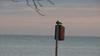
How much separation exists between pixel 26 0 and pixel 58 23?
2.54 m

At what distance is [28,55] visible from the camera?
33.8 metres

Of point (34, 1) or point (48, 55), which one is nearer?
point (34, 1)

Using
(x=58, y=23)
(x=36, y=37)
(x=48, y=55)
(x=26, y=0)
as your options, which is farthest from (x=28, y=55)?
(x=36, y=37)

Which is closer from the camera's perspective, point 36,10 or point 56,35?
point 36,10

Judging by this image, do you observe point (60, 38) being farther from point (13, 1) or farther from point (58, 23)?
point (13, 1)

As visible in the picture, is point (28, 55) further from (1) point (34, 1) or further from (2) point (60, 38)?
(1) point (34, 1)

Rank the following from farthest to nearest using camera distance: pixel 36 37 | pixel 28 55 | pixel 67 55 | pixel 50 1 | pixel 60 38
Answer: pixel 36 37 → pixel 67 55 → pixel 28 55 → pixel 60 38 → pixel 50 1

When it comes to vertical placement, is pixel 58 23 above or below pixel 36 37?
above

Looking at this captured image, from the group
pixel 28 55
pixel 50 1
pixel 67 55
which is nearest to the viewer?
pixel 50 1

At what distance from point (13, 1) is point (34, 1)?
0.82 feet

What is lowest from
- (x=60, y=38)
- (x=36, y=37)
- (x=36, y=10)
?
(x=36, y=37)

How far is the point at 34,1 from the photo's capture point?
532 cm

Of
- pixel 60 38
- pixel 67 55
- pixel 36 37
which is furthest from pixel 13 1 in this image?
pixel 36 37

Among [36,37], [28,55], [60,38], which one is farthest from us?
[36,37]
